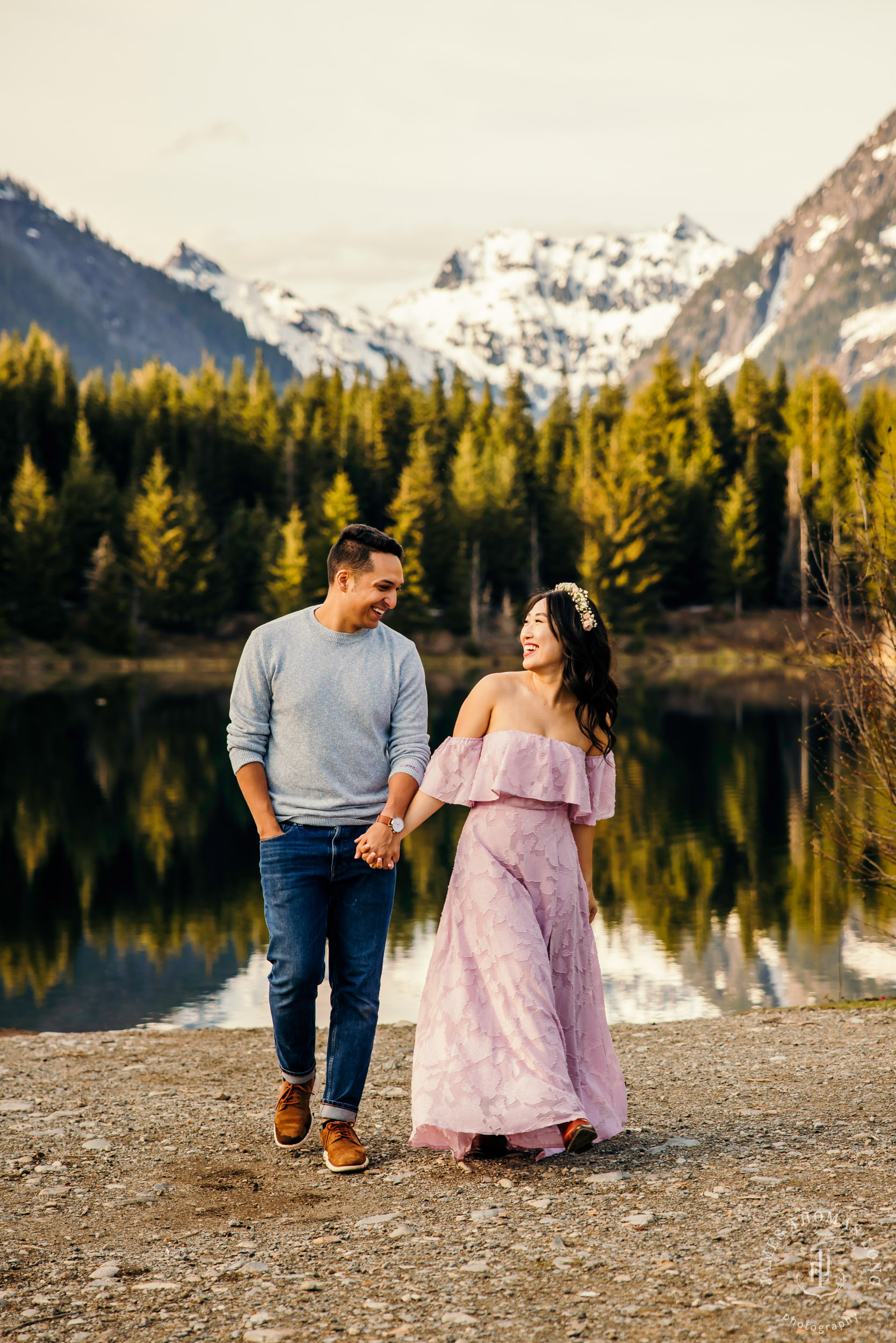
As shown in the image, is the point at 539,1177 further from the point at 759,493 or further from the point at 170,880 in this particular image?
the point at 759,493

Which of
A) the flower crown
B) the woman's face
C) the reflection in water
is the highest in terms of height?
the flower crown

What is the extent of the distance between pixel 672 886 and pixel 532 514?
52901mm

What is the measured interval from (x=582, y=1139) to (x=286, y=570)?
5658 cm

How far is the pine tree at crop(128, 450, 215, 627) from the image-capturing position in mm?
58875

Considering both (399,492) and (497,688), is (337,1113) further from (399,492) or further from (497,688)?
(399,492)


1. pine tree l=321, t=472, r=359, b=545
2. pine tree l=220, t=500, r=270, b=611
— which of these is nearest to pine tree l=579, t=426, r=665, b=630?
pine tree l=321, t=472, r=359, b=545

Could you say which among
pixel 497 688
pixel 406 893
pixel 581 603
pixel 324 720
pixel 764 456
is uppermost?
pixel 764 456

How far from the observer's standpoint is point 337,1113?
4.96 metres

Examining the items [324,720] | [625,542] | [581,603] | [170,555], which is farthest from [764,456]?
[324,720]

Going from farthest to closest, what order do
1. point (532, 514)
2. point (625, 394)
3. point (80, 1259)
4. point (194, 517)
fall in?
point (625, 394)
point (532, 514)
point (194, 517)
point (80, 1259)

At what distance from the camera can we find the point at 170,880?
16.4m

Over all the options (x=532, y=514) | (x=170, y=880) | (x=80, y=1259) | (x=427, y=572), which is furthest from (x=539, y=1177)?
(x=532, y=514)

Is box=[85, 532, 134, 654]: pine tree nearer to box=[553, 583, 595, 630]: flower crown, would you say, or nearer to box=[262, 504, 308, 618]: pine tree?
box=[262, 504, 308, 618]: pine tree

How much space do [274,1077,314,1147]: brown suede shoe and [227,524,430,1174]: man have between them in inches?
11.1
